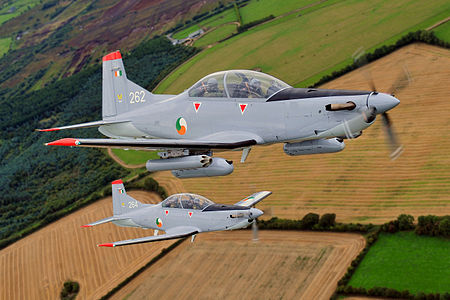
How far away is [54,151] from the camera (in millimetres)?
81000

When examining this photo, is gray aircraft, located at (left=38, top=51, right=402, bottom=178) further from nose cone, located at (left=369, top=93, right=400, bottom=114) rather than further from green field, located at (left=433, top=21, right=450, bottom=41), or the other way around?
green field, located at (left=433, top=21, right=450, bottom=41)

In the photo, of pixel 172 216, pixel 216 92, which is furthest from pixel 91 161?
pixel 216 92

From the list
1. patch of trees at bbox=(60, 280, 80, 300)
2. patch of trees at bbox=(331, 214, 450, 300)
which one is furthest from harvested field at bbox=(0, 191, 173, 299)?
patch of trees at bbox=(331, 214, 450, 300)

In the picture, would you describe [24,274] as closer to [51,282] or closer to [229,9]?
[51,282]

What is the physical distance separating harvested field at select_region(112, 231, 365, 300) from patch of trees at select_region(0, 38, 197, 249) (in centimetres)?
1402

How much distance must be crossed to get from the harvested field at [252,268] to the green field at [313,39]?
3014 cm

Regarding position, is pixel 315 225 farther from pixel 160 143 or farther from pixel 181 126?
pixel 160 143

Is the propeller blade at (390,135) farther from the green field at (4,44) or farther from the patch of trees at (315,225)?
the green field at (4,44)

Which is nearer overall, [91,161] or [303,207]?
[303,207]

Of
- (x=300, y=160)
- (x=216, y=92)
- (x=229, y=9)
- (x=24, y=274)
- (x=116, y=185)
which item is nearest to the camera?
(x=216, y=92)

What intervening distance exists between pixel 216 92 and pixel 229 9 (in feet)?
280

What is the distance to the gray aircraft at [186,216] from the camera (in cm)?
3517

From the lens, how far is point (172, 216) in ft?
122

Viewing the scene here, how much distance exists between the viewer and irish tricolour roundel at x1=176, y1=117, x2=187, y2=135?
26.6 meters
